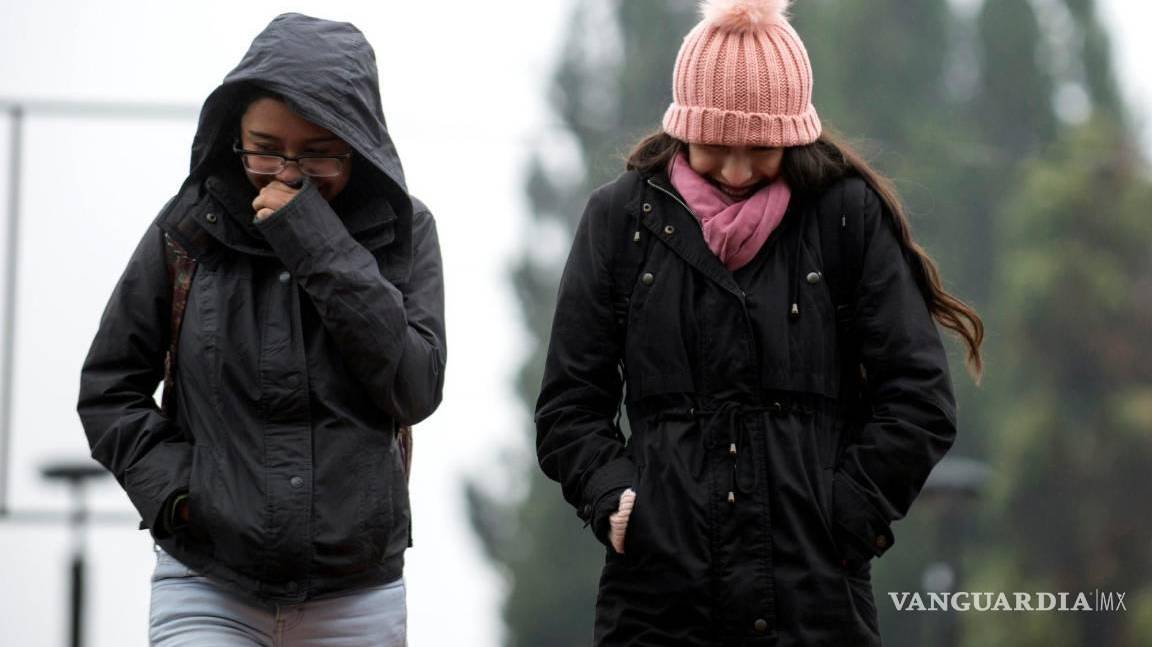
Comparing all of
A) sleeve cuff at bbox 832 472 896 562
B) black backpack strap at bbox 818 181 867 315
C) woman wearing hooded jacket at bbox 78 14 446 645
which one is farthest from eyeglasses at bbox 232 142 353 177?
sleeve cuff at bbox 832 472 896 562

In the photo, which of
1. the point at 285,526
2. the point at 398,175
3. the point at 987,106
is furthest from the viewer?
the point at 987,106

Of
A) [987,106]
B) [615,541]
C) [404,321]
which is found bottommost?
[987,106]

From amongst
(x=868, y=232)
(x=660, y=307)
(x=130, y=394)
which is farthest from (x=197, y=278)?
(x=868, y=232)

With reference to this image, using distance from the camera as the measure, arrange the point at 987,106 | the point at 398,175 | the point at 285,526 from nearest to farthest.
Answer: the point at 285,526
the point at 398,175
the point at 987,106

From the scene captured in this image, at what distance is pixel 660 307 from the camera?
3.50 metres

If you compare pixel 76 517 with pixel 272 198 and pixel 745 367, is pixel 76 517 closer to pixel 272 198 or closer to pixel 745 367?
pixel 272 198

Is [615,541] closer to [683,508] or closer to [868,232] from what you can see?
[683,508]

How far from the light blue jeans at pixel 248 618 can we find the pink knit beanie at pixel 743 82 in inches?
40.9

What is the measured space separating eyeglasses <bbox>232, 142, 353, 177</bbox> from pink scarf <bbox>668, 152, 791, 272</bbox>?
2.11ft

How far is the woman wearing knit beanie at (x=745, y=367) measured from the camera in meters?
3.40

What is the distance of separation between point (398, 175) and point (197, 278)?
0.41 metres

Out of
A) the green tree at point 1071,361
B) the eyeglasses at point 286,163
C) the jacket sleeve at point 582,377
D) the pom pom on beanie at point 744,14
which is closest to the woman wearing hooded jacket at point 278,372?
the eyeglasses at point 286,163

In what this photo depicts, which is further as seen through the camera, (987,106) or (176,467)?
(987,106)

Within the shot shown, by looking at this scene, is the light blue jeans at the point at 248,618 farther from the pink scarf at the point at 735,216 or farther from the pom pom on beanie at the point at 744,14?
the pom pom on beanie at the point at 744,14
